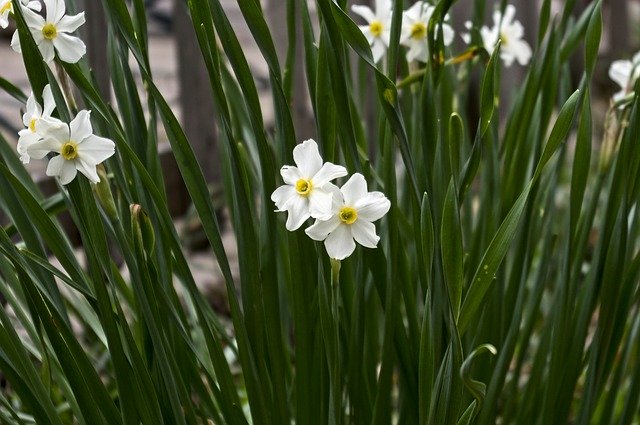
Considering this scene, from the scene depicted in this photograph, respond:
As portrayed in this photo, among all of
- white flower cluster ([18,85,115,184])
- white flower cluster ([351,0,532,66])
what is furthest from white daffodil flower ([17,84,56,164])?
white flower cluster ([351,0,532,66])

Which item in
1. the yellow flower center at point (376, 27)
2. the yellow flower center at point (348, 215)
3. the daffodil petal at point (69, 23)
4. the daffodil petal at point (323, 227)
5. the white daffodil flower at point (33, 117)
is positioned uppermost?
the daffodil petal at point (69, 23)

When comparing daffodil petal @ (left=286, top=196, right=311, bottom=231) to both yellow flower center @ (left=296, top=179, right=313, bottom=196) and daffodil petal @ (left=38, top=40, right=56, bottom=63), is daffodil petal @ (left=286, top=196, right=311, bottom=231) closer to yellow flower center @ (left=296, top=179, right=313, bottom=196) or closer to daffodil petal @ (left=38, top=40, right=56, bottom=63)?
yellow flower center @ (left=296, top=179, right=313, bottom=196)

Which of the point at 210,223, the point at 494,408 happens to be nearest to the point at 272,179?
the point at 210,223

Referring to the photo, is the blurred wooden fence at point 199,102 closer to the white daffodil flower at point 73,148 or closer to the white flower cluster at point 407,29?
the white flower cluster at point 407,29

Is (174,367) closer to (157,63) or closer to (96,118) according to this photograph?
(96,118)

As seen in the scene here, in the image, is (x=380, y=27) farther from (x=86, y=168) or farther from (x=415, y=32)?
(x=86, y=168)

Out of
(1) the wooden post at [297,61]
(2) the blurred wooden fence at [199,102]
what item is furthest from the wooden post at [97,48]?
(1) the wooden post at [297,61]
